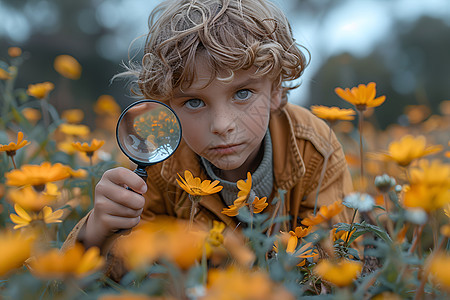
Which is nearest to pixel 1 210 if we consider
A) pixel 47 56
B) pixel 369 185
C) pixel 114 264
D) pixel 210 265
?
pixel 114 264

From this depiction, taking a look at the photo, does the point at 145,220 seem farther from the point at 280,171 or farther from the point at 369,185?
the point at 369,185

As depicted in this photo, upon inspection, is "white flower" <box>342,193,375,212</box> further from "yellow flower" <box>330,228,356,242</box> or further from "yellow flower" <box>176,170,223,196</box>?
"yellow flower" <box>176,170,223,196</box>

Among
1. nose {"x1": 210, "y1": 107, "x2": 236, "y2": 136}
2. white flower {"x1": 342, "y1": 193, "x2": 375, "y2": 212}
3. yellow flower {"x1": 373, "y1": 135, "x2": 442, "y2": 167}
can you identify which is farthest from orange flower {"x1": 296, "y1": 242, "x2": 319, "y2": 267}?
A: nose {"x1": 210, "y1": 107, "x2": 236, "y2": 136}

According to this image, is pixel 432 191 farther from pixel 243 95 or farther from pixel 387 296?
pixel 243 95

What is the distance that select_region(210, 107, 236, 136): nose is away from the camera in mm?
985

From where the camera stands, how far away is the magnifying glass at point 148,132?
96 centimetres

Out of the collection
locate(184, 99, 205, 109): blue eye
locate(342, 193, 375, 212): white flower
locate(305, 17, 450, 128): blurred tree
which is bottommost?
locate(305, 17, 450, 128): blurred tree

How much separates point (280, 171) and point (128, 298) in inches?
39.5

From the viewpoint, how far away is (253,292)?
15.2 inches

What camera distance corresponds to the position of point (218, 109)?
1.00m

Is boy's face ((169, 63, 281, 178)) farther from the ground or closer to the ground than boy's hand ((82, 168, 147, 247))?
farther from the ground

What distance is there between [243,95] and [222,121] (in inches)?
4.7

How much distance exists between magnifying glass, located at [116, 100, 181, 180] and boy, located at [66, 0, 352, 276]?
0.08 meters

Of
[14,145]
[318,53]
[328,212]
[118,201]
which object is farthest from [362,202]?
[318,53]
